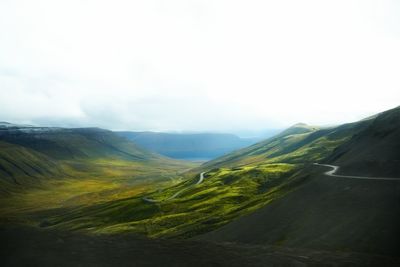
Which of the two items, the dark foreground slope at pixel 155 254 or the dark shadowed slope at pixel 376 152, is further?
the dark shadowed slope at pixel 376 152

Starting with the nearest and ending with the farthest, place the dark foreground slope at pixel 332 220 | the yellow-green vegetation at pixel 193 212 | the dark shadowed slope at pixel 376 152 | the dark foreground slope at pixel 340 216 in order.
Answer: the dark foreground slope at pixel 332 220
the dark foreground slope at pixel 340 216
the dark shadowed slope at pixel 376 152
the yellow-green vegetation at pixel 193 212

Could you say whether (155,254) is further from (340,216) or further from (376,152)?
(376,152)

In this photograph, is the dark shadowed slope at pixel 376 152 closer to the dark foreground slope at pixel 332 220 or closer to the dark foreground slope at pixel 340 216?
the dark foreground slope at pixel 340 216

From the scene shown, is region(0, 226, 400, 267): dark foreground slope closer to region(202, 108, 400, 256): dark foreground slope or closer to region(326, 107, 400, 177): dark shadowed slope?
region(202, 108, 400, 256): dark foreground slope

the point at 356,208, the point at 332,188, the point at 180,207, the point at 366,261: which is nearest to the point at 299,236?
the point at 356,208

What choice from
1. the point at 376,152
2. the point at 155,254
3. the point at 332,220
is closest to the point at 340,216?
the point at 332,220

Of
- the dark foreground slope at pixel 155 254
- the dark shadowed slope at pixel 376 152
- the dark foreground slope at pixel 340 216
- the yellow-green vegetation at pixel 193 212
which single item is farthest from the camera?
the yellow-green vegetation at pixel 193 212

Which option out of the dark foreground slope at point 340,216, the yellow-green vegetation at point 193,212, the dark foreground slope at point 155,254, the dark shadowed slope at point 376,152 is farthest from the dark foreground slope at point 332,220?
the yellow-green vegetation at point 193,212

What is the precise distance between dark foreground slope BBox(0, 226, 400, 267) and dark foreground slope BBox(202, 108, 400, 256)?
Answer: 1742cm

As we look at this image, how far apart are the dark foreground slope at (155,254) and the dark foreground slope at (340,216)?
57.1 feet

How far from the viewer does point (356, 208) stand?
68812mm

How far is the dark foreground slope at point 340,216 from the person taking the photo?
56.4 m

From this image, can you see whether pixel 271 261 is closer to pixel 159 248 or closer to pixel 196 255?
pixel 196 255

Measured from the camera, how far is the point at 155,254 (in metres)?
39.1
